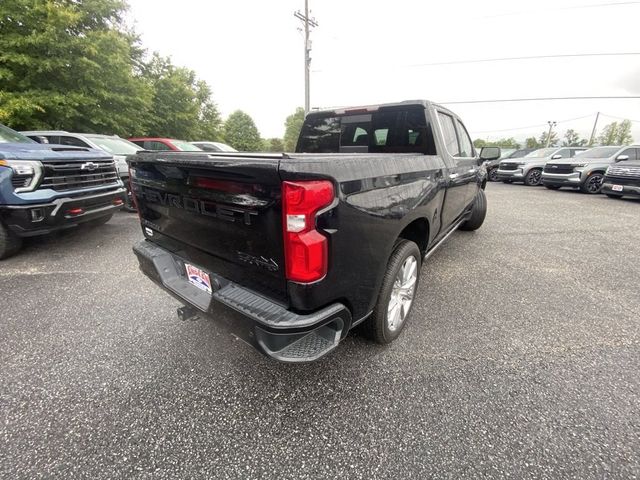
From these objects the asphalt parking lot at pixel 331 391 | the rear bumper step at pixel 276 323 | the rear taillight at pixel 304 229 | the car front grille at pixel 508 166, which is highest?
the rear taillight at pixel 304 229

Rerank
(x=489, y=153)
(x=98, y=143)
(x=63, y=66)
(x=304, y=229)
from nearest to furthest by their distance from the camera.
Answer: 1. (x=304, y=229)
2. (x=489, y=153)
3. (x=98, y=143)
4. (x=63, y=66)

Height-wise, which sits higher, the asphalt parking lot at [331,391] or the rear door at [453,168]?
the rear door at [453,168]

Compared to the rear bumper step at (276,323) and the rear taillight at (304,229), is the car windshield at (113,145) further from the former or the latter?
the rear taillight at (304,229)

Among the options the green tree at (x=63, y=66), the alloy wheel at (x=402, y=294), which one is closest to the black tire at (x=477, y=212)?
the alloy wheel at (x=402, y=294)

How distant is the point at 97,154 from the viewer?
14.5ft

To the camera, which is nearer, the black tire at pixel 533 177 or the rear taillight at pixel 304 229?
the rear taillight at pixel 304 229

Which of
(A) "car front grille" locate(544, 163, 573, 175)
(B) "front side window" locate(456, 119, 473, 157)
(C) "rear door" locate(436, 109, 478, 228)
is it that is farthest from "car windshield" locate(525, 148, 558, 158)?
(C) "rear door" locate(436, 109, 478, 228)

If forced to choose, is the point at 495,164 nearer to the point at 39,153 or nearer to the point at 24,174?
the point at 39,153

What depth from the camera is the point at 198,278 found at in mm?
1924

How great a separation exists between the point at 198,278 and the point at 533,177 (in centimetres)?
1552

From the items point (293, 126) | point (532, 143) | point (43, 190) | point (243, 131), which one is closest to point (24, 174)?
point (43, 190)

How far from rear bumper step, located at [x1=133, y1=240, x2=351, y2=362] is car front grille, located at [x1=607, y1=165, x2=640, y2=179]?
11376mm

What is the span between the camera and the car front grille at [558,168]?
10641mm

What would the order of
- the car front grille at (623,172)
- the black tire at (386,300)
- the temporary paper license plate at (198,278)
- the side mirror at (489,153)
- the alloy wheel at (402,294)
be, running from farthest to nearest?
the car front grille at (623,172) < the side mirror at (489,153) < the alloy wheel at (402,294) < the black tire at (386,300) < the temporary paper license plate at (198,278)
